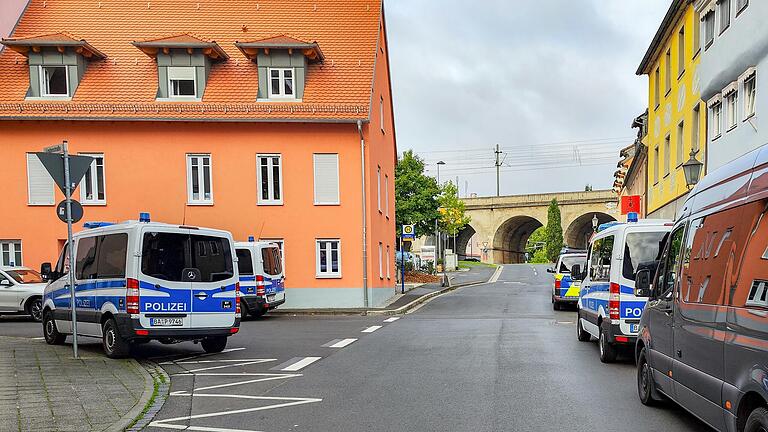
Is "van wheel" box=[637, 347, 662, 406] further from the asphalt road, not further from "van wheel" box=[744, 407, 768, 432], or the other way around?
"van wheel" box=[744, 407, 768, 432]

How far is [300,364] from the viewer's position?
10781 millimetres

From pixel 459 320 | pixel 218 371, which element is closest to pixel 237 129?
pixel 459 320

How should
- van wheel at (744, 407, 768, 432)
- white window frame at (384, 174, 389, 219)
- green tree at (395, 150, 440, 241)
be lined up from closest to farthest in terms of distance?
van wheel at (744, 407, 768, 432), white window frame at (384, 174, 389, 219), green tree at (395, 150, 440, 241)

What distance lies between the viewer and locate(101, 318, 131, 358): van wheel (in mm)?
11000

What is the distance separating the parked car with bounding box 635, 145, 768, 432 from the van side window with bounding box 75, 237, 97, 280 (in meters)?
8.86

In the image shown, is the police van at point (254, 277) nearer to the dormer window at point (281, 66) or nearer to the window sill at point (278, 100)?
the window sill at point (278, 100)

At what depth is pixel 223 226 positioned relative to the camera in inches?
957

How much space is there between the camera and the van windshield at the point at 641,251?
33.3 feet

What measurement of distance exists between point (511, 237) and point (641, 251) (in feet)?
265

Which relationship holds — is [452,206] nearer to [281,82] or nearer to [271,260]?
[281,82]

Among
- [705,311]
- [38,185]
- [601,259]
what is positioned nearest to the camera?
[705,311]

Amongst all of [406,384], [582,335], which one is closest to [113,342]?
[406,384]

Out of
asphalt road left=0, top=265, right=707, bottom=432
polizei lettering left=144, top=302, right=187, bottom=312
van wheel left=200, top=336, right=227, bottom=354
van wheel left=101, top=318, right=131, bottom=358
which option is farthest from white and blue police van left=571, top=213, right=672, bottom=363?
van wheel left=101, top=318, right=131, bottom=358

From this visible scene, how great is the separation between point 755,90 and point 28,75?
911 inches
